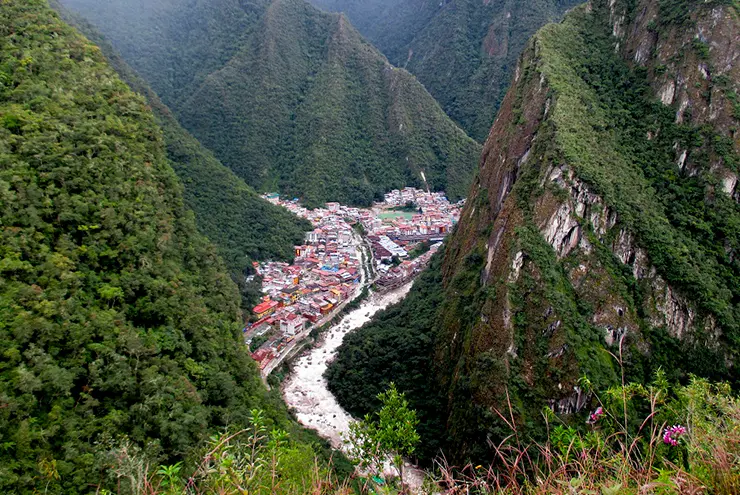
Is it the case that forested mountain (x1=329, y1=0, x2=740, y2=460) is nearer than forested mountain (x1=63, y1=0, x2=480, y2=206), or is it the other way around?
forested mountain (x1=329, y1=0, x2=740, y2=460)

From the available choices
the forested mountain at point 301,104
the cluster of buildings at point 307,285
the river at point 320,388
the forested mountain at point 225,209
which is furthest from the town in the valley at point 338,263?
the forested mountain at point 301,104

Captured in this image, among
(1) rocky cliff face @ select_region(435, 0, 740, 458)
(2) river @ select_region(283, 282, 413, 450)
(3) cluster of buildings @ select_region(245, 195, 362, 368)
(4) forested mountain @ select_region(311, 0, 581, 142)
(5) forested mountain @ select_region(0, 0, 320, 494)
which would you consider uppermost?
(4) forested mountain @ select_region(311, 0, 581, 142)

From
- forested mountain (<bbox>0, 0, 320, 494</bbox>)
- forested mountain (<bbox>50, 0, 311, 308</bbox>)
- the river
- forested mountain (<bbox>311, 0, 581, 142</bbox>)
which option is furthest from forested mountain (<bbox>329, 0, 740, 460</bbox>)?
forested mountain (<bbox>311, 0, 581, 142</bbox>)

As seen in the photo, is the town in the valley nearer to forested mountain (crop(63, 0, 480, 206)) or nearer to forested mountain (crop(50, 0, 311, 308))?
forested mountain (crop(50, 0, 311, 308))

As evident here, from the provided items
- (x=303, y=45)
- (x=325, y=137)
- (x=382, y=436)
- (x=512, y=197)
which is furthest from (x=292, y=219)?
(x=303, y=45)

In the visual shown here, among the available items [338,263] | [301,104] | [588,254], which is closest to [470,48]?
[301,104]

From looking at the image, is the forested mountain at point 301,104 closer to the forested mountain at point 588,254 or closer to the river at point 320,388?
the river at point 320,388

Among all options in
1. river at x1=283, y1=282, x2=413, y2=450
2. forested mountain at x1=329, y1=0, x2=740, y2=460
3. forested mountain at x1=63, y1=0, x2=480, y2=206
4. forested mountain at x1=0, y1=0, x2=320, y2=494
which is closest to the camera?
forested mountain at x1=0, y1=0, x2=320, y2=494
